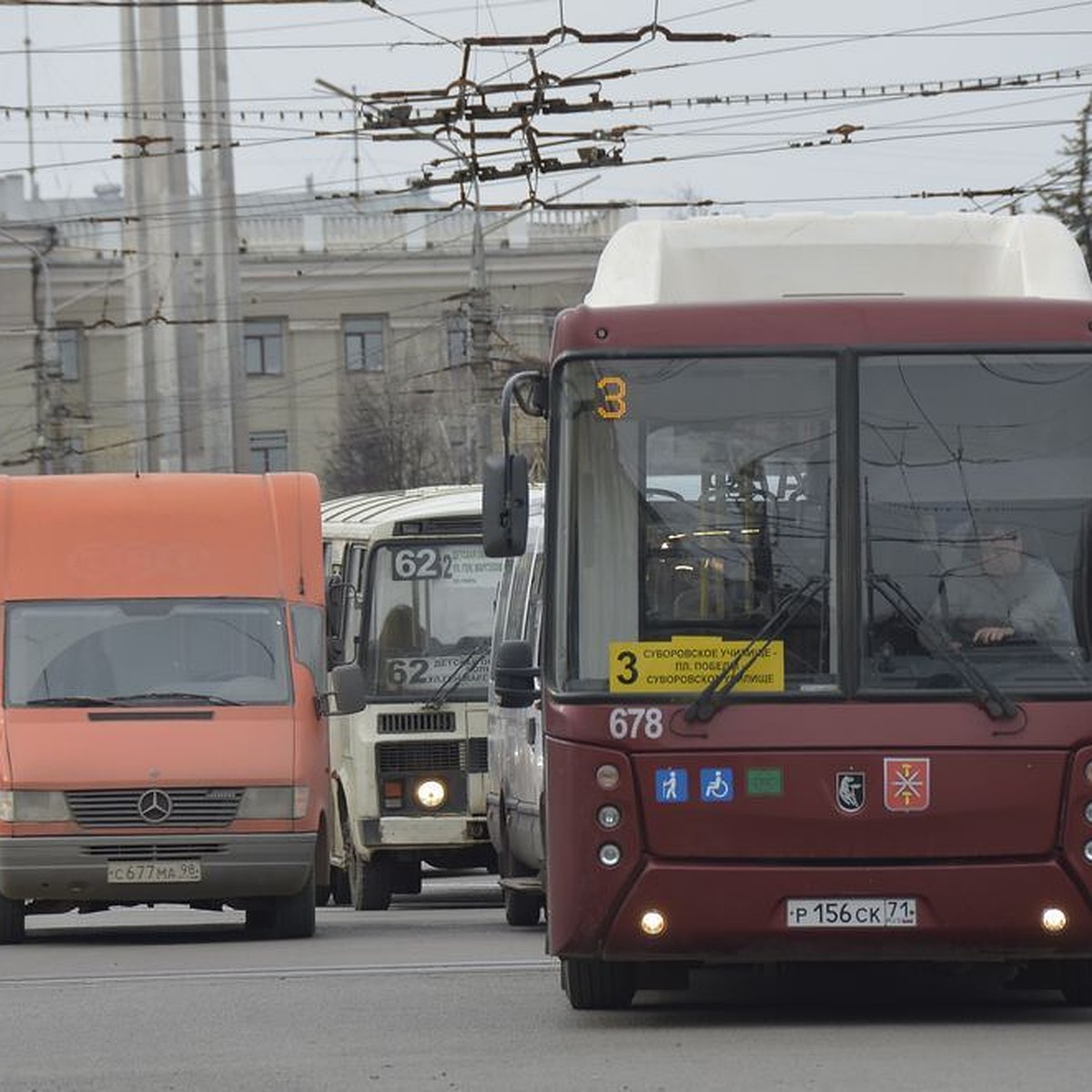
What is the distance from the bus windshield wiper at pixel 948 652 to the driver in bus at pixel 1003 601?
0.03m

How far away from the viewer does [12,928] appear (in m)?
18.6

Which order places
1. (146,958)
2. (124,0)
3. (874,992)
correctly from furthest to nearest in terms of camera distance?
(124,0) → (146,958) → (874,992)

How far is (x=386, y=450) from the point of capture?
75.1 m

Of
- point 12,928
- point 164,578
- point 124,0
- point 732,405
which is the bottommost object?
point 12,928

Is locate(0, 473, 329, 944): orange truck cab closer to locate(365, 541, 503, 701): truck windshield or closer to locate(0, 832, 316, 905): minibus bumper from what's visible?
locate(0, 832, 316, 905): minibus bumper

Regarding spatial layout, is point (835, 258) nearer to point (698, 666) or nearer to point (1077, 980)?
point (698, 666)

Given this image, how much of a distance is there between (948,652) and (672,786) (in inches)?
42.6

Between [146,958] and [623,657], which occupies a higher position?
[623,657]

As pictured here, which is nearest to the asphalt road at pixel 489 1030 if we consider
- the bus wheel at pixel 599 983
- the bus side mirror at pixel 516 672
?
the bus wheel at pixel 599 983

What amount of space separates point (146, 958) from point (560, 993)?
4455mm

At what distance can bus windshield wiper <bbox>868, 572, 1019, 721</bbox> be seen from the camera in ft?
36.6

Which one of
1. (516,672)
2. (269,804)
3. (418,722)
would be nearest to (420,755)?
(418,722)

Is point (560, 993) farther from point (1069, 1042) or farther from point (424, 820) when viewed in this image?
point (424, 820)

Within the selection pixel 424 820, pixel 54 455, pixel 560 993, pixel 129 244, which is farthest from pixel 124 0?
pixel 129 244
